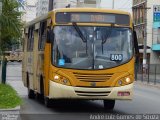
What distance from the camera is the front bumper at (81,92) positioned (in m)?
16.9

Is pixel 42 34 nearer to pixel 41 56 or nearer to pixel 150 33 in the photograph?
pixel 41 56

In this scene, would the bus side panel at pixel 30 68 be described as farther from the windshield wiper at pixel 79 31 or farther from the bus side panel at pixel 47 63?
the windshield wiper at pixel 79 31

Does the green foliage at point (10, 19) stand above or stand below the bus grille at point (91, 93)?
above

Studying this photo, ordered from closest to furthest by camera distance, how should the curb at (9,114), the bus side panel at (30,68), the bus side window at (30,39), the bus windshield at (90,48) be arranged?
the curb at (9,114) → the bus windshield at (90,48) → the bus side panel at (30,68) → the bus side window at (30,39)

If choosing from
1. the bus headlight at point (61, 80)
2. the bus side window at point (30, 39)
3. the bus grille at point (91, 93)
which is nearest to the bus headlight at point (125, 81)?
the bus grille at point (91, 93)

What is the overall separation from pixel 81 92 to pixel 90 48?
4.65 ft

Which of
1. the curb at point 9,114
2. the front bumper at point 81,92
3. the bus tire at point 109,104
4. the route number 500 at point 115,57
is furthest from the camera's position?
the bus tire at point 109,104

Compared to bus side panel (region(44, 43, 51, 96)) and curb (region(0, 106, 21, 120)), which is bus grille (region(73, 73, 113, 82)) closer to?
bus side panel (region(44, 43, 51, 96))

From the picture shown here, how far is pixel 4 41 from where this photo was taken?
22.5m

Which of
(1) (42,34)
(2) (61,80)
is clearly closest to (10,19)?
(1) (42,34)

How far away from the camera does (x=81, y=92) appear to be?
17.0 m

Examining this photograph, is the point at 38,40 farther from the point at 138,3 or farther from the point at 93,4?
the point at 93,4

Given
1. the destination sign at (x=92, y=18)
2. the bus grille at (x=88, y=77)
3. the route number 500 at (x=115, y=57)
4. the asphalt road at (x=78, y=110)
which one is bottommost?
the asphalt road at (x=78, y=110)

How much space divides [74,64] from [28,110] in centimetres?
243
